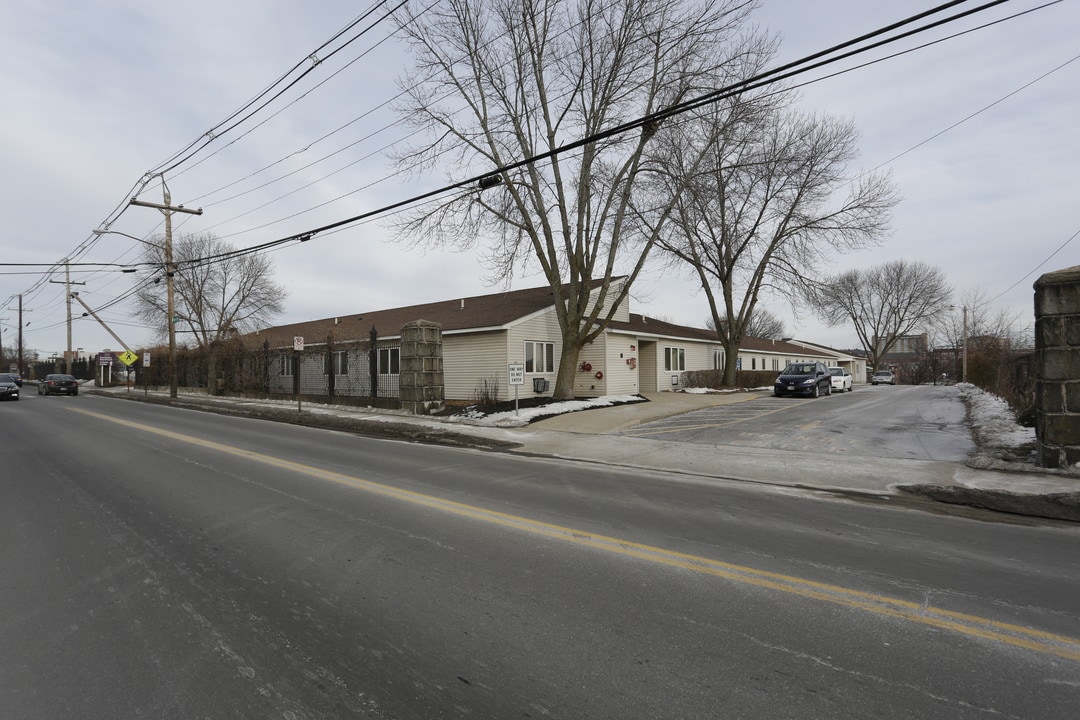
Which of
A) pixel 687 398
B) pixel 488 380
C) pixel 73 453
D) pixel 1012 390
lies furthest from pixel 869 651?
pixel 687 398

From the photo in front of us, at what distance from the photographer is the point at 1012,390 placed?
1348 cm

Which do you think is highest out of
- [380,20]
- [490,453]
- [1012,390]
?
[380,20]

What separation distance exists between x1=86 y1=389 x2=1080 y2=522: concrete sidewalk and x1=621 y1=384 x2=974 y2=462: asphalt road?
0.68 m

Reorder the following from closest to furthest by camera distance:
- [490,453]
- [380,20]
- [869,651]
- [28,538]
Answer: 1. [869,651]
2. [28,538]
3. [380,20]
4. [490,453]

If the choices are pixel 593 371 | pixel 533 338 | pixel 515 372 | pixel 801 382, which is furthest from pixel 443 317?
pixel 801 382

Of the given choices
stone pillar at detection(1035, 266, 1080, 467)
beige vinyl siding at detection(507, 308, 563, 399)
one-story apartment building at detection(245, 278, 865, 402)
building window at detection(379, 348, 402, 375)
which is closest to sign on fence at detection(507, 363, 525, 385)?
one-story apartment building at detection(245, 278, 865, 402)

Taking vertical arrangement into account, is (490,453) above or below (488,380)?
below

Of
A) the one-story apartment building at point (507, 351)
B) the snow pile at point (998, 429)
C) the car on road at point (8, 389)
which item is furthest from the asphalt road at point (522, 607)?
the car on road at point (8, 389)

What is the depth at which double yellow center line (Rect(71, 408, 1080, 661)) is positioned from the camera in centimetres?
307

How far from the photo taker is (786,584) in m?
3.85

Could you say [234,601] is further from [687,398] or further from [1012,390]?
[687,398]

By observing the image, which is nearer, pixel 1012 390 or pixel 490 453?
pixel 490 453

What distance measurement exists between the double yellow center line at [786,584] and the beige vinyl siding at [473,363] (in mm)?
13175

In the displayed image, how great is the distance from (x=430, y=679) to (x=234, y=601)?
5.83ft
